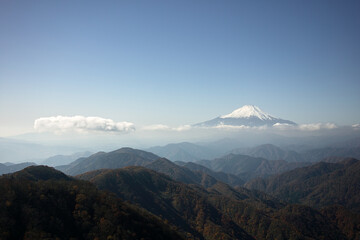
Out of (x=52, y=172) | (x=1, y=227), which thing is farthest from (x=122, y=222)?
(x=52, y=172)

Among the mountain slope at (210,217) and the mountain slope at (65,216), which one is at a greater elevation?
the mountain slope at (65,216)

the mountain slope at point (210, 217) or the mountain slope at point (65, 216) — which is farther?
the mountain slope at point (210, 217)

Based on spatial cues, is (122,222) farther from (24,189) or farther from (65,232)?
(24,189)

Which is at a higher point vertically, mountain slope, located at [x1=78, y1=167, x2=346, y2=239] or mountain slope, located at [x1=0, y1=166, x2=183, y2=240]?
mountain slope, located at [x1=0, y1=166, x2=183, y2=240]

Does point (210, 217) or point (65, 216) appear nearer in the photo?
point (65, 216)

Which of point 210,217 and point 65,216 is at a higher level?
point 65,216

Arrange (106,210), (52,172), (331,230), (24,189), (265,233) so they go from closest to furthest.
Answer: (24,189) → (106,210) → (52,172) → (265,233) → (331,230)

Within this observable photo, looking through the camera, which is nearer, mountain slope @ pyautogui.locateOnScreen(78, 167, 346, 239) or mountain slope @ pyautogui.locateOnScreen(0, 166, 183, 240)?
mountain slope @ pyautogui.locateOnScreen(0, 166, 183, 240)

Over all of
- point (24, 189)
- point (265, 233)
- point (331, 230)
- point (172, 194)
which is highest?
point (24, 189)
